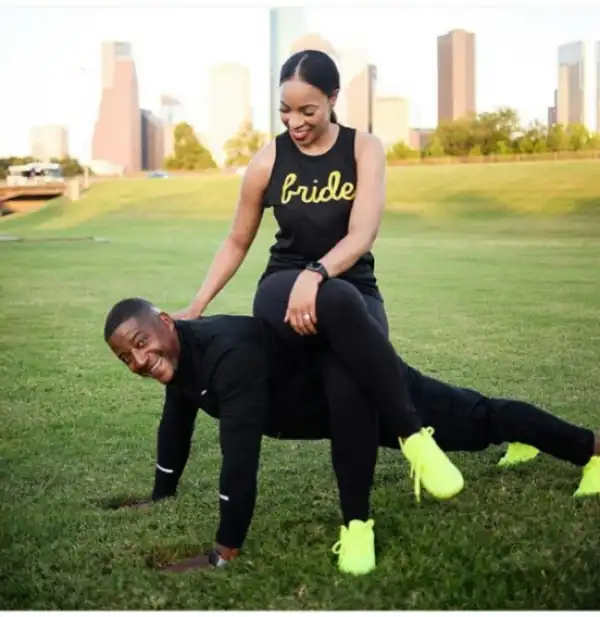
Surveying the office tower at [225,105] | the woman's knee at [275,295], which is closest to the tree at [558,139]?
the office tower at [225,105]

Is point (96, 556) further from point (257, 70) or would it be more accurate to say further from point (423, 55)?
point (423, 55)

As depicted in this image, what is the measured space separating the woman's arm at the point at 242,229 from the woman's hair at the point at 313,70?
0.21 m

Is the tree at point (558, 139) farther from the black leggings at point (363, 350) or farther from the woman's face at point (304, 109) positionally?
the black leggings at point (363, 350)

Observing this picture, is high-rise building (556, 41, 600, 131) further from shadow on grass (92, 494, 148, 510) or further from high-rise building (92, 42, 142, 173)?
shadow on grass (92, 494, 148, 510)

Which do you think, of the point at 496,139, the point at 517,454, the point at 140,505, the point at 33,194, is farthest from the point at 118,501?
the point at 496,139

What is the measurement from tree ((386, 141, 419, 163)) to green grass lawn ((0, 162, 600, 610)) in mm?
54

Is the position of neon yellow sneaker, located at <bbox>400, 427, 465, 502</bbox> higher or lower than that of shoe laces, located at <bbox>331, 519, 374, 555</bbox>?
higher

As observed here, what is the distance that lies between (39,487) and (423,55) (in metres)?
1.70

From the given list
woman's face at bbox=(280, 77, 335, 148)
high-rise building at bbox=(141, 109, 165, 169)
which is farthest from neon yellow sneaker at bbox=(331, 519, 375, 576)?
high-rise building at bbox=(141, 109, 165, 169)

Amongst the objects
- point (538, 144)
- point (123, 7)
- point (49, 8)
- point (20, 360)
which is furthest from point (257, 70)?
point (20, 360)

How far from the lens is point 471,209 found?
3.19 metres

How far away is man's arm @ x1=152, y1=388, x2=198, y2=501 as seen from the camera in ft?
7.78

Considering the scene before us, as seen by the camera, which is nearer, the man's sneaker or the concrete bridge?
the man's sneaker

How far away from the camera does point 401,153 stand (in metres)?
3.06
